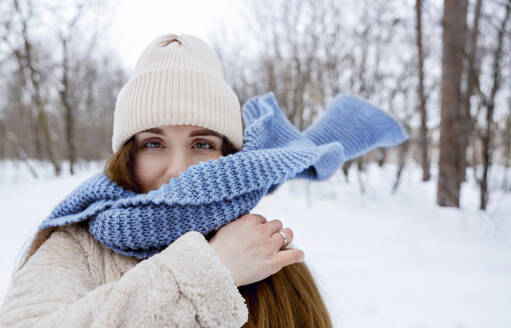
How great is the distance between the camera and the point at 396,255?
3365 millimetres

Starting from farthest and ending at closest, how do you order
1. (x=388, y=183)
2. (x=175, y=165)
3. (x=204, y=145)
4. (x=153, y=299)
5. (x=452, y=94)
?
1. (x=388, y=183)
2. (x=452, y=94)
3. (x=204, y=145)
4. (x=175, y=165)
5. (x=153, y=299)

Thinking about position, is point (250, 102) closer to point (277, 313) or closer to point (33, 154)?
point (277, 313)

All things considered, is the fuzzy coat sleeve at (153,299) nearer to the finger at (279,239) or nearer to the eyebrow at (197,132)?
the finger at (279,239)

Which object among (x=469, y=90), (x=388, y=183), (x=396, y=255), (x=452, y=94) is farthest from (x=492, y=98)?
(x=388, y=183)

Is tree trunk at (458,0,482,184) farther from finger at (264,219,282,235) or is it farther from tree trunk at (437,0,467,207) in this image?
finger at (264,219,282,235)

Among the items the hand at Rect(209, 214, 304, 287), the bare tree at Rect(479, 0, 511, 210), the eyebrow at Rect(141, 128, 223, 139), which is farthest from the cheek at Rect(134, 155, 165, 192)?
the bare tree at Rect(479, 0, 511, 210)

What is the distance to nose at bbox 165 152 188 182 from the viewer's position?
0.99 metres

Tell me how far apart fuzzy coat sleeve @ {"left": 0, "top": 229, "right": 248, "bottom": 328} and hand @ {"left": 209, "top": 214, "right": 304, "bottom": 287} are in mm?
100

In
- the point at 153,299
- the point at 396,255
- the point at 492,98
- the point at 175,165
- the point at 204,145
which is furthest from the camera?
the point at 492,98

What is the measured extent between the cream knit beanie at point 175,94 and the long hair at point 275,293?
141mm

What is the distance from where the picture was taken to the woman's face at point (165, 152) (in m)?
1.03

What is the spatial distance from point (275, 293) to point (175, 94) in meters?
0.81

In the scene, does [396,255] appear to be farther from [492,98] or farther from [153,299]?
[153,299]

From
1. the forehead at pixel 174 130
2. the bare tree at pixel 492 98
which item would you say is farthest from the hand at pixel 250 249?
the bare tree at pixel 492 98
